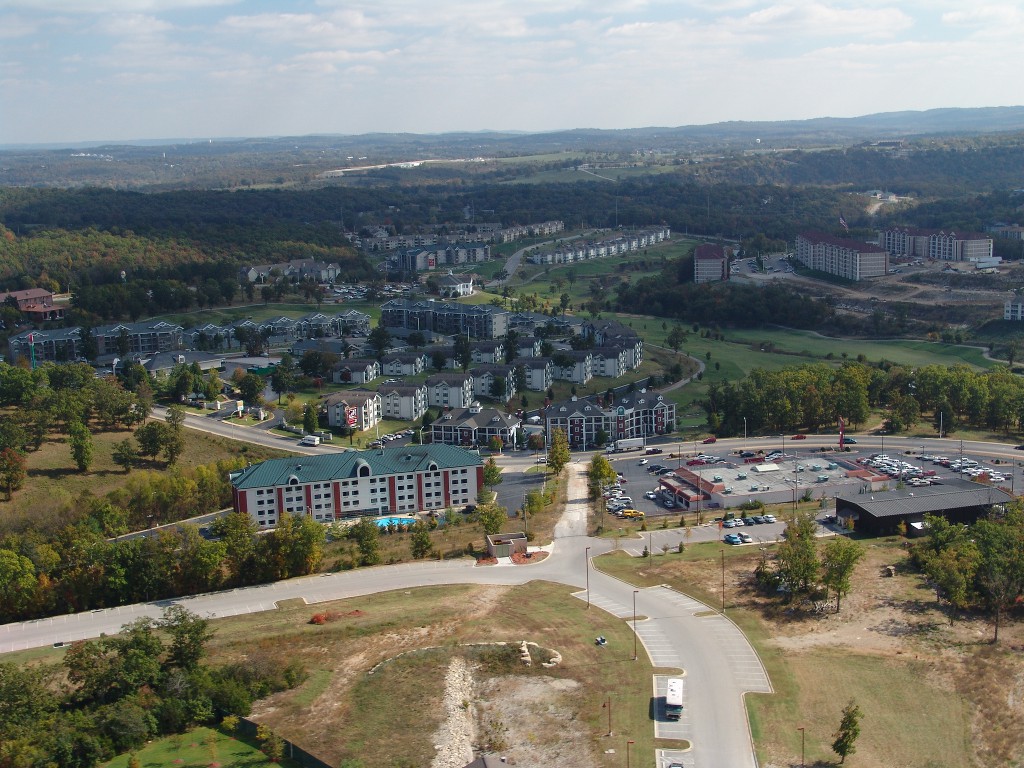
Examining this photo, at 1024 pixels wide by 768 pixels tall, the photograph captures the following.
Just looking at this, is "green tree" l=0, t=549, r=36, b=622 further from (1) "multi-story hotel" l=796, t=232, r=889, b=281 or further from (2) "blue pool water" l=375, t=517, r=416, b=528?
(1) "multi-story hotel" l=796, t=232, r=889, b=281

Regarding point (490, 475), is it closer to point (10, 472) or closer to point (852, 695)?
point (10, 472)

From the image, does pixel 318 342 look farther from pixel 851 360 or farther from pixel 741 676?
pixel 741 676

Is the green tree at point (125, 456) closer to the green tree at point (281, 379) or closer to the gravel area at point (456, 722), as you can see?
the green tree at point (281, 379)

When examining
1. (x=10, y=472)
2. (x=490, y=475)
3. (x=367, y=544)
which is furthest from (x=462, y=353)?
(x=367, y=544)

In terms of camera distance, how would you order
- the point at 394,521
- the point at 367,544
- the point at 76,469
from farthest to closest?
the point at 76,469, the point at 394,521, the point at 367,544

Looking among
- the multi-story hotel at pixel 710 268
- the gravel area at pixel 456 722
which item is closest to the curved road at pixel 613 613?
the gravel area at pixel 456 722

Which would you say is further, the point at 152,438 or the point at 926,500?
the point at 152,438

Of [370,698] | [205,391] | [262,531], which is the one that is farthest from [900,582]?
[205,391]

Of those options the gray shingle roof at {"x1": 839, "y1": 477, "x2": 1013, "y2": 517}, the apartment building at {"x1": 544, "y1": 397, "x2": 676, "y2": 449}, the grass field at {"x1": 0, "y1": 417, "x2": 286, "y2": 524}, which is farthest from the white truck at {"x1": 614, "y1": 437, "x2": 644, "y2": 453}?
the grass field at {"x1": 0, "y1": 417, "x2": 286, "y2": 524}
